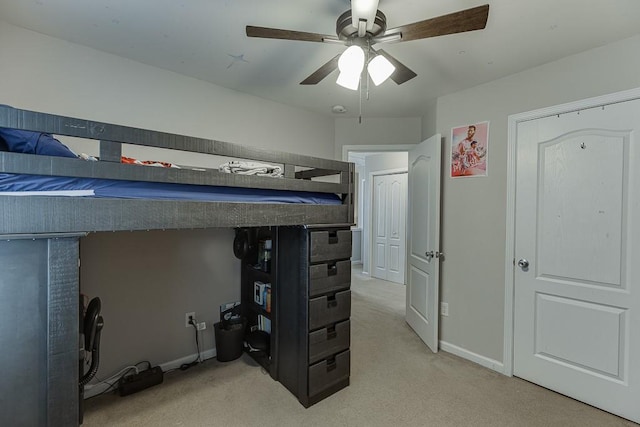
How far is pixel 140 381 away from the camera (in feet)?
6.72

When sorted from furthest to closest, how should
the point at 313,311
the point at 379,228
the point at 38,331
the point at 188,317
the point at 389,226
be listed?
the point at 379,228, the point at 389,226, the point at 188,317, the point at 313,311, the point at 38,331

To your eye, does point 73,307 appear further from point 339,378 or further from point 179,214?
point 339,378

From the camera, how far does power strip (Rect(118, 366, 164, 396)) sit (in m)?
1.99

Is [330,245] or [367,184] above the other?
[367,184]

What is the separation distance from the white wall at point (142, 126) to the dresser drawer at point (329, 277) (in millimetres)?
1083

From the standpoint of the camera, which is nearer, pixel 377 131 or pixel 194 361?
pixel 194 361

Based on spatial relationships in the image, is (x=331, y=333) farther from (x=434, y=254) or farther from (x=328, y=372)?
(x=434, y=254)

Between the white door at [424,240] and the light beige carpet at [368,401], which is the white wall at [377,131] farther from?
the light beige carpet at [368,401]

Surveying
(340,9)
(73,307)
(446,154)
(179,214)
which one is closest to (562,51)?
(446,154)

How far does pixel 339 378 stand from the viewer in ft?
6.77

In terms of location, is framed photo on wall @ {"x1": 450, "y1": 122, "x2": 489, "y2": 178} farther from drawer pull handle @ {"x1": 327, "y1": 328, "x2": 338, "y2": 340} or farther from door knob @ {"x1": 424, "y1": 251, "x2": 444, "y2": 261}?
drawer pull handle @ {"x1": 327, "y1": 328, "x2": 338, "y2": 340}

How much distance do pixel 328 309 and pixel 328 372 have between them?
1.44ft

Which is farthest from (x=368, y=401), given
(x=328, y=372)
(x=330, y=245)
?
(x=330, y=245)

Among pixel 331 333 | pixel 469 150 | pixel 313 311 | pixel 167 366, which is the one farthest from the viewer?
pixel 469 150
